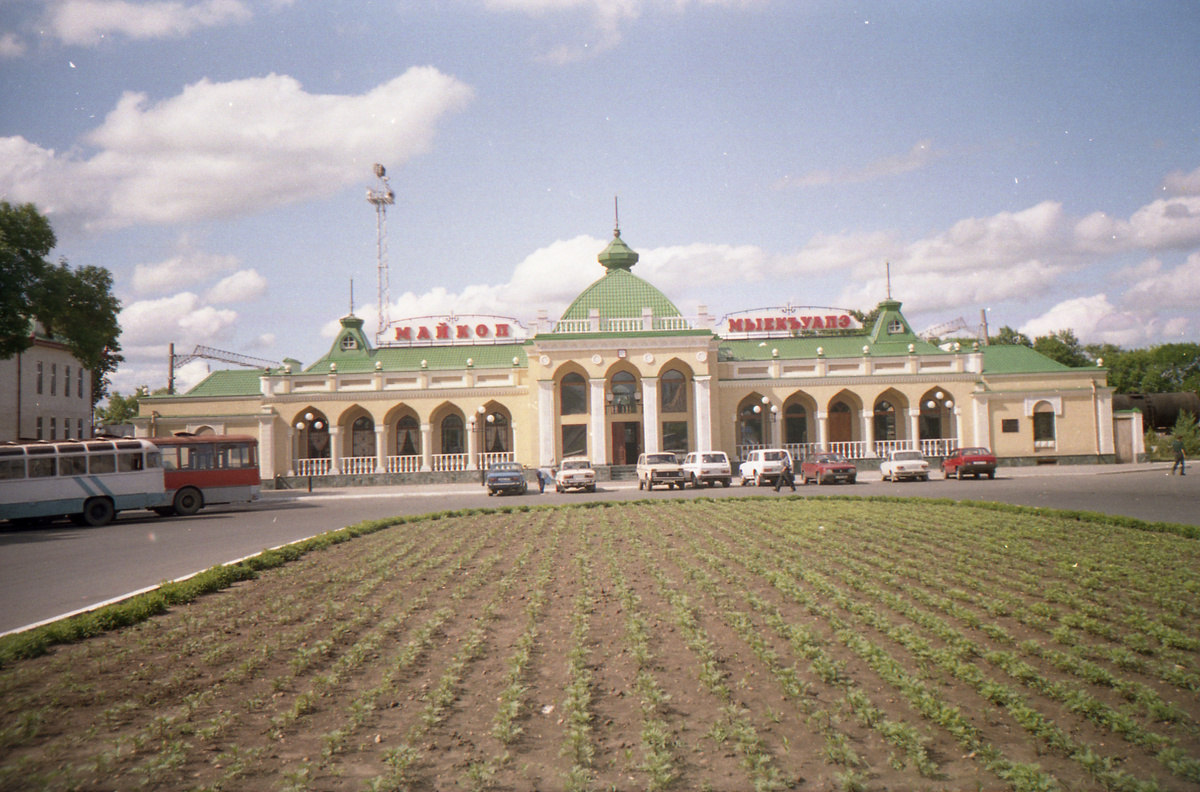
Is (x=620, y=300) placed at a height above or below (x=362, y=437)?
above

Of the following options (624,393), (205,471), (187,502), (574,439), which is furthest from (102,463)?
(624,393)

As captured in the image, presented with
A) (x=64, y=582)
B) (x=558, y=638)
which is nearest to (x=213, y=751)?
(x=558, y=638)

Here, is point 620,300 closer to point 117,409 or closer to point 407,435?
point 407,435

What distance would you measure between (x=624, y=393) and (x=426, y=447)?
10.5m

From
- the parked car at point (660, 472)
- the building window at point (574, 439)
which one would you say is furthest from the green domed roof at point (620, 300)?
the parked car at point (660, 472)

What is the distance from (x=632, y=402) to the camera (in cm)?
3953

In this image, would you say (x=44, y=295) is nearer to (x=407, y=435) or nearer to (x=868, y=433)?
(x=407, y=435)

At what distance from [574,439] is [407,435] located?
9.49m

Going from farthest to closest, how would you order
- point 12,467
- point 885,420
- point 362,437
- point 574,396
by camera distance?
1. point 362,437
2. point 885,420
3. point 574,396
4. point 12,467

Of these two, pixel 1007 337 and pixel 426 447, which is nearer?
pixel 426 447

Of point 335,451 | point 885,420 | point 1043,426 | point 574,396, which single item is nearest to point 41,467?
point 335,451

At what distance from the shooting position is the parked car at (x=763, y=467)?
96.4ft

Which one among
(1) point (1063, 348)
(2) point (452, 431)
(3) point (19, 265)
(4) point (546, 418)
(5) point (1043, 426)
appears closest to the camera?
(3) point (19, 265)

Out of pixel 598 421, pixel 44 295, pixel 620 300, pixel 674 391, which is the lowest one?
pixel 598 421
